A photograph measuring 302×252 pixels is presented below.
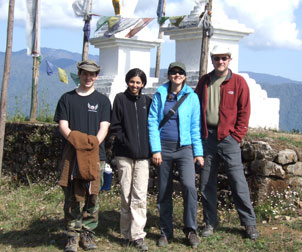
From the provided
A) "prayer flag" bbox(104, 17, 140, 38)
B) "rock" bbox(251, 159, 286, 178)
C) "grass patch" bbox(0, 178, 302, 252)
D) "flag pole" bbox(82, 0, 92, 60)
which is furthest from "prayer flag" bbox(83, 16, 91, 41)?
"rock" bbox(251, 159, 286, 178)

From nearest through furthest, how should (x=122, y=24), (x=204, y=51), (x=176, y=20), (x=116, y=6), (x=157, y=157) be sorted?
(x=157, y=157)
(x=204, y=51)
(x=176, y=20)
(x=122, y=24)
(x=116, y=6)

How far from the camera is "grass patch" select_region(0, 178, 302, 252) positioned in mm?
5938

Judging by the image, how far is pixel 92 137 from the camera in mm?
5602

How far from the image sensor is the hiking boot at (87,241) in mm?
5926

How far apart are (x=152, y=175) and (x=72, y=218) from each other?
8.87 ft

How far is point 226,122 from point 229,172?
57 cm

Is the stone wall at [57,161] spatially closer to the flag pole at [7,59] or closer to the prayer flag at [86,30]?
the flag pole at [7,59]

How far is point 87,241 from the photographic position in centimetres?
594

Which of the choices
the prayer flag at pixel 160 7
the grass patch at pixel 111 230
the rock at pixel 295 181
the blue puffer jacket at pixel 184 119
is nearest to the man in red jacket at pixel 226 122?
the blue puffer jacket at pixel 184 119

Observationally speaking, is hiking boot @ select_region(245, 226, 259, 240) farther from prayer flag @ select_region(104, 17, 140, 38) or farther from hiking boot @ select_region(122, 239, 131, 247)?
prayer flag @ select_region(104, 17, 140, 38)

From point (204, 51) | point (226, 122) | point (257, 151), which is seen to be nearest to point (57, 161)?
point (204, 51)

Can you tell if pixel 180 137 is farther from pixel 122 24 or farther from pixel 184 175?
pixel 122 24

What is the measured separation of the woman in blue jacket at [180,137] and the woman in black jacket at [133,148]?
0.14 m

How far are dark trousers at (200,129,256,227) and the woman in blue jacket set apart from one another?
0.70ft
